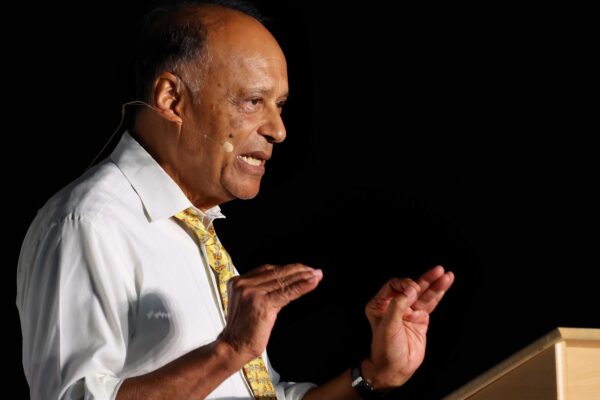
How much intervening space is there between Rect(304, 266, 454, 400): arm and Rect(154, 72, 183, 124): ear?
57 centimetres

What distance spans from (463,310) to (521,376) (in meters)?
1.22

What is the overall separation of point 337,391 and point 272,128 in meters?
0.59

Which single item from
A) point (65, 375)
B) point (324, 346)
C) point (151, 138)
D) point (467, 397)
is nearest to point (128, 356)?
point (65, 375)

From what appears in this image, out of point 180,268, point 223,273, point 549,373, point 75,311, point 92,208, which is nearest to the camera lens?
point 549,373

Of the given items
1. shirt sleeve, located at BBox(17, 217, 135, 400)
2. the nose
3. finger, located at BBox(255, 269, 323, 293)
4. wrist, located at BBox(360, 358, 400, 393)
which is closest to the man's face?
the nose

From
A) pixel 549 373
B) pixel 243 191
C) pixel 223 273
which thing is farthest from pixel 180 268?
pixel 549 373

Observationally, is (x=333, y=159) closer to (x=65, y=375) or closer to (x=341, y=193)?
(x=341, y=193)

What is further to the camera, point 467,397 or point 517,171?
point 517,171

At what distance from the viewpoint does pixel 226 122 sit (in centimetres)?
209

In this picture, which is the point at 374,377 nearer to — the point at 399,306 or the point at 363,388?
the point at 363,388

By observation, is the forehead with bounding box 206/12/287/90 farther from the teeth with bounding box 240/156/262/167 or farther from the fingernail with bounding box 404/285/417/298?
the fingernail with bounding box 404/285/417/298

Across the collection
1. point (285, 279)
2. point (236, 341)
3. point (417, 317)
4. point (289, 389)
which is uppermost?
point (285, 279)

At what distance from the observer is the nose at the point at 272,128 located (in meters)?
2.12

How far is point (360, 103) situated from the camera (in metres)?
2.76
